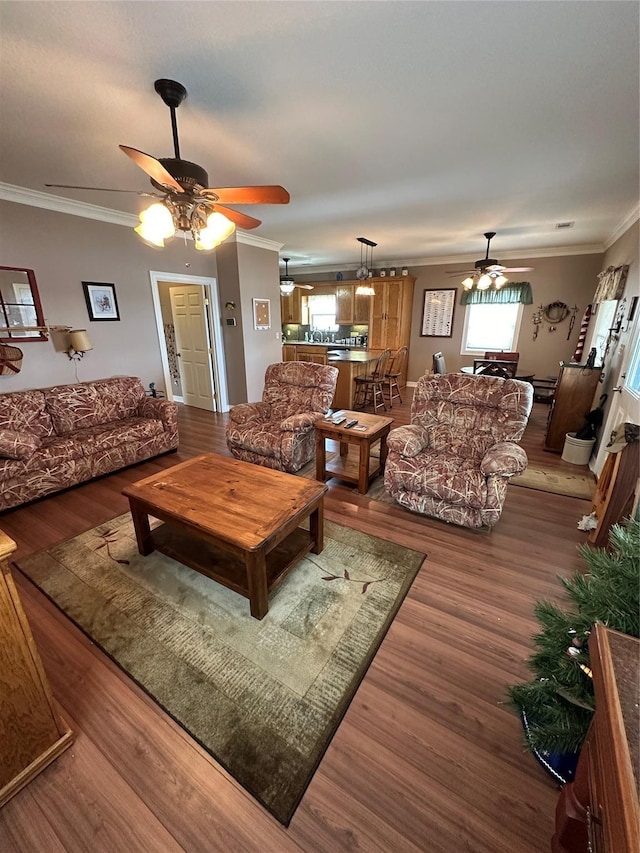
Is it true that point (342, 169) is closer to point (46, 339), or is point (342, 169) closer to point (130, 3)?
point (130, 3)

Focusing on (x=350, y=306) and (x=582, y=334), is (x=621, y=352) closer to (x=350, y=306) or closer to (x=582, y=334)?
(x=582, y=334)

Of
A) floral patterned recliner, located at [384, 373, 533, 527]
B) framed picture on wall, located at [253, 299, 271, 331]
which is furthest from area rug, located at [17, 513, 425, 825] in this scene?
framed picture on wall, located at [253, 299, 271, 331]

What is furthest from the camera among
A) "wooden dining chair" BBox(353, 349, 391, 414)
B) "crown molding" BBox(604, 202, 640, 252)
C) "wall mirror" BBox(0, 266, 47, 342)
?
"wooden dining chair" BBox(353, 349, 391, 414)

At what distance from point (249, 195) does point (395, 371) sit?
5385 millimetres

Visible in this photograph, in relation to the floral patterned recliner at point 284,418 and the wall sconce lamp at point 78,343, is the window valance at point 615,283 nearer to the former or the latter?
the floral patterned recliner at point 284,418

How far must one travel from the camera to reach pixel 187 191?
190 cm

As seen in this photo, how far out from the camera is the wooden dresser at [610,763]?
1.75ft

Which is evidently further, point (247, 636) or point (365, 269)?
point (365, 269)

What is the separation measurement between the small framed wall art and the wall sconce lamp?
12.2 inches

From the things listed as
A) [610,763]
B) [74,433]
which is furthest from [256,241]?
[610,763]

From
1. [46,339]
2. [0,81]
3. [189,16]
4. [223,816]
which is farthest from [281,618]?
[46,339]

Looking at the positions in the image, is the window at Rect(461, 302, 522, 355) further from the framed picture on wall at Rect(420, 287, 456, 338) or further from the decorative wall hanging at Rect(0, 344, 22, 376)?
the decorative wall hanging at Rect(0, 344, 22, 376)

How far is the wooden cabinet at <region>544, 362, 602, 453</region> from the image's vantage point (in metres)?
3.78

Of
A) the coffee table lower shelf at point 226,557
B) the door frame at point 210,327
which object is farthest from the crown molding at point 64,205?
the coffee table lower shelf at point 226,557
